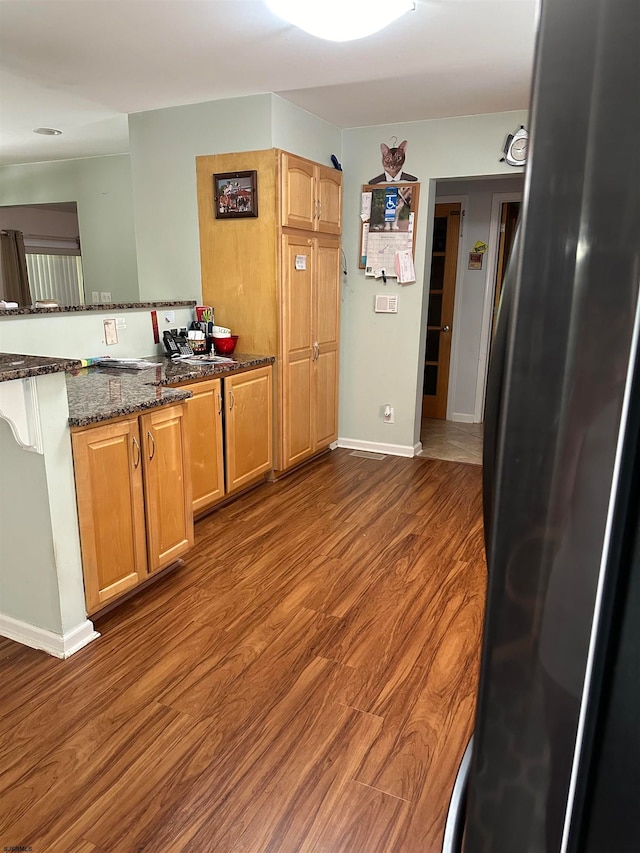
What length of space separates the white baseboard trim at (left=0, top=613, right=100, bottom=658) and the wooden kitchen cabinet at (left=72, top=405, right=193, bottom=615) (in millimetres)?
91

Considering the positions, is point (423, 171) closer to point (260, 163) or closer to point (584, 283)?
point (260, 163)

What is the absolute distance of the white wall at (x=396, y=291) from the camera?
4035mm

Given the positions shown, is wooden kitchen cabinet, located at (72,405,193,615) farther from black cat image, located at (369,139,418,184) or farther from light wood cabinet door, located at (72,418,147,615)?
black cat image, located at (369,139,418,184)

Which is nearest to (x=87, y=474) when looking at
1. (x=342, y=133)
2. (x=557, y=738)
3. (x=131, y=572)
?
(x=131, y=572)

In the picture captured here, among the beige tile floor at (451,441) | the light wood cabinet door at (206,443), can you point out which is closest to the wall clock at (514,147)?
the beige tile floor at (451,441)

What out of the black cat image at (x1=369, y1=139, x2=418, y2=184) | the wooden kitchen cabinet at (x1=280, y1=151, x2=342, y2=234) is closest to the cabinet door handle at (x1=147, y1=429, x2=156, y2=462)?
the wooden kitchen cabinet at (x1=280, y1=151, x2=342, y2=234)

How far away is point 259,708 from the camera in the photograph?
1.96m

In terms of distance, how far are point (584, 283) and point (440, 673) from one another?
2.15 metres

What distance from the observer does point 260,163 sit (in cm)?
361

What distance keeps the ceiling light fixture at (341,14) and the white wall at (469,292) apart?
3078 mm

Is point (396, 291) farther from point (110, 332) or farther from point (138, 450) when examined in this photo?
point (138, 450)

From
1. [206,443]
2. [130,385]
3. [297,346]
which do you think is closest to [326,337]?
[297,346]

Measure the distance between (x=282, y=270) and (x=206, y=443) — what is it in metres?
1.25

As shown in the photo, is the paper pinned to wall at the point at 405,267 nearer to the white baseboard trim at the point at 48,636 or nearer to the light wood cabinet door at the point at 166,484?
the light wood cabinet door at the point at 166,484
